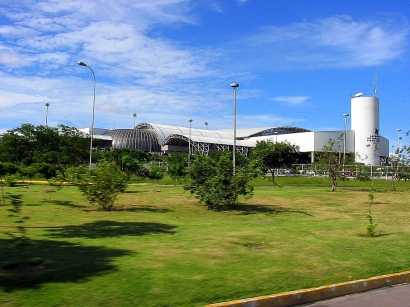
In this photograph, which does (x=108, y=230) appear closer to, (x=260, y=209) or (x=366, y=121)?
(x=260, y=209)

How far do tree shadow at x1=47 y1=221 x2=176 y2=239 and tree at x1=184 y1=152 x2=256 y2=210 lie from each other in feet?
15.3

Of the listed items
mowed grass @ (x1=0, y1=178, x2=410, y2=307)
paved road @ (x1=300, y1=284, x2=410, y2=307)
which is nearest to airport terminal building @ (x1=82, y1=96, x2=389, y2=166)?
mowed grass @ (x1=0, y1=178, x2=410, y2=307)

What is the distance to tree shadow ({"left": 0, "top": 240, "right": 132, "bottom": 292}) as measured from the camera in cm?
605

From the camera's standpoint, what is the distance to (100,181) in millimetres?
15633

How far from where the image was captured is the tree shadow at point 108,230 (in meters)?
10.2

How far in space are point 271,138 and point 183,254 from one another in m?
85.8

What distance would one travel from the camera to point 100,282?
6133 mm

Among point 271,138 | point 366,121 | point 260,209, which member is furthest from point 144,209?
point 271,138

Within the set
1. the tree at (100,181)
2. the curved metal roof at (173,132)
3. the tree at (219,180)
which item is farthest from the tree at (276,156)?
the curved metal roof at (173,132)

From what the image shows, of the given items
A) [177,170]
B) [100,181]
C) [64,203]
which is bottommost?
[64,203]

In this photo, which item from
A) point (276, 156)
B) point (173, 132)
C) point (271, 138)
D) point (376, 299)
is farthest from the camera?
point (173, 132)

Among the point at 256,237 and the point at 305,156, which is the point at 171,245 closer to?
the point at 256,237

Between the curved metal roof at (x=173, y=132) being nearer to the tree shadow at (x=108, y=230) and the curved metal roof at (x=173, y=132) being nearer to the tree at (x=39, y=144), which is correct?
the tree at (x=39, y=144)

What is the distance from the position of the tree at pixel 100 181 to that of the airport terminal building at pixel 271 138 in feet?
193
